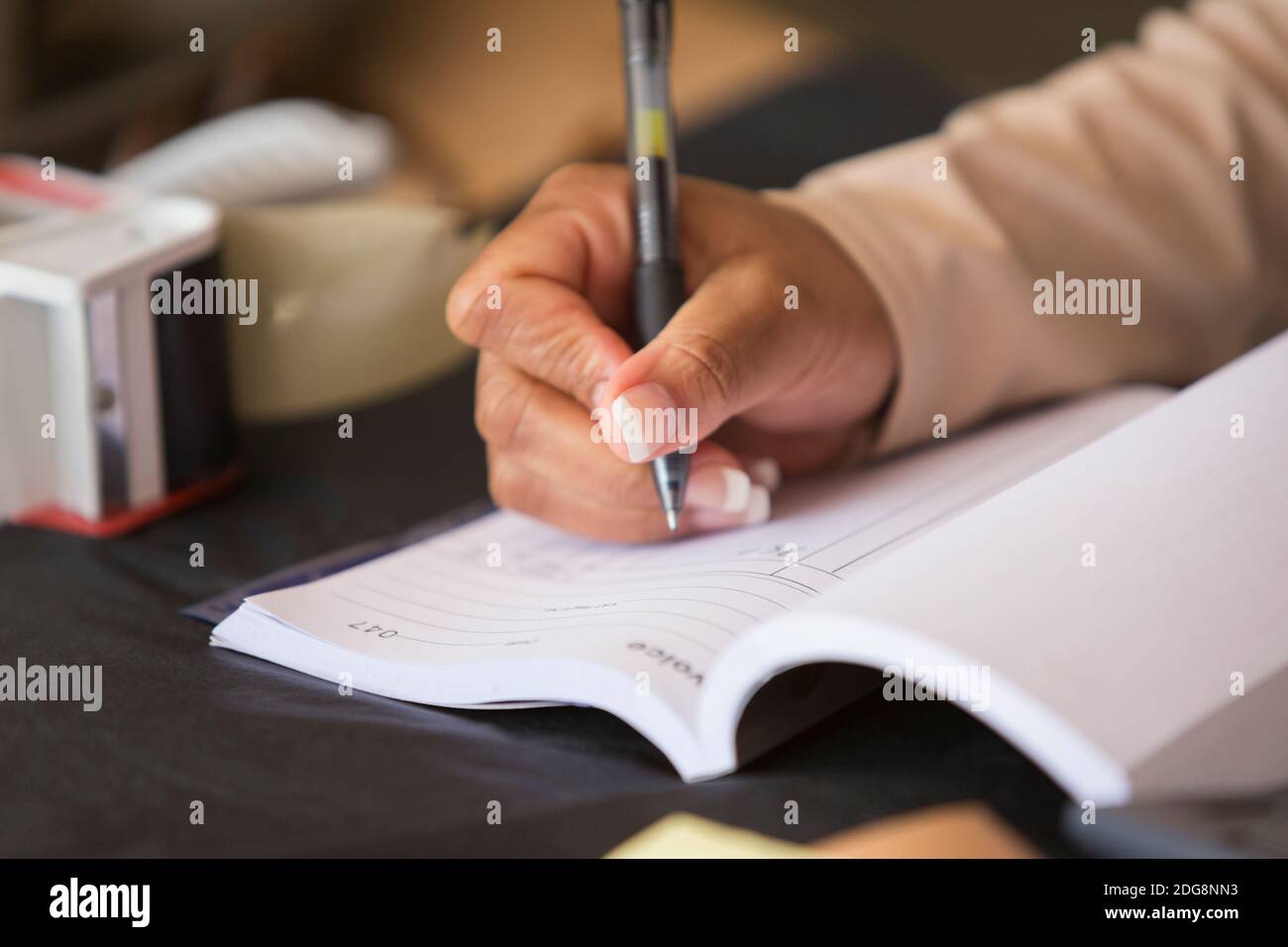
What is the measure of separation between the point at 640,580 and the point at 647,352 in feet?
0.32

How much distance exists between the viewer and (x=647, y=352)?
51cm

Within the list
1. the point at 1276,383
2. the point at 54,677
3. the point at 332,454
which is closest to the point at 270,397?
the point at 332,454

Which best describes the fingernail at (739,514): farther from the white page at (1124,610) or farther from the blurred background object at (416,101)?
the blurred background object at (416,101)

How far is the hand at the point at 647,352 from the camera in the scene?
0.53m

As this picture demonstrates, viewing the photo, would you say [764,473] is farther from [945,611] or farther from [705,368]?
[945,611]

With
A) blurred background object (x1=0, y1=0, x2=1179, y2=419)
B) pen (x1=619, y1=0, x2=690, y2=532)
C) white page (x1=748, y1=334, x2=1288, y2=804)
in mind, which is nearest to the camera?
white page (x1=748, y1=334, x2=1288, y2=804)

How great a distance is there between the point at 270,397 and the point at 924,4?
1437 mm

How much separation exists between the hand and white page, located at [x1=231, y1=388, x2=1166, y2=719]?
0.08ft

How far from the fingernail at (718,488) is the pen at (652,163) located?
2 cm

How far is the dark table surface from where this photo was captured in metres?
0.38

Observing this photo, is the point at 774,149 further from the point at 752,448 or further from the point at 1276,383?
the point at 1276,383

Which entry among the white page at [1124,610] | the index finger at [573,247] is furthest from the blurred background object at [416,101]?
the white page at [1124,610]

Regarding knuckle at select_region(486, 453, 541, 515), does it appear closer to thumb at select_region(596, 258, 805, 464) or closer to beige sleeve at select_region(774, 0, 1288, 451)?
thumb at select_region(596, 258, 805, 464)

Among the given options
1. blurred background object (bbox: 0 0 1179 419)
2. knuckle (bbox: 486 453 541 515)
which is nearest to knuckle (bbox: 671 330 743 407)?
knuckle (bbox: 486 453 541 515)
